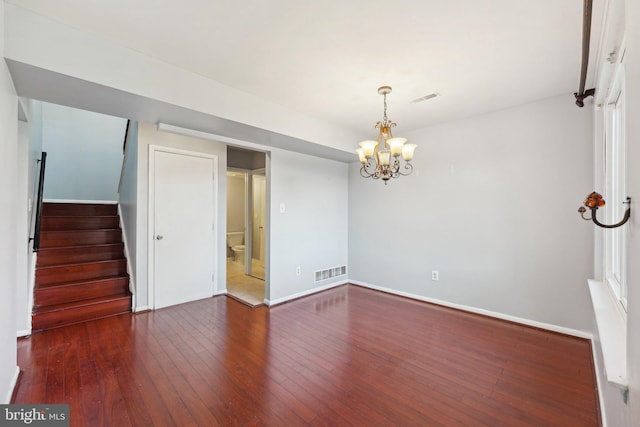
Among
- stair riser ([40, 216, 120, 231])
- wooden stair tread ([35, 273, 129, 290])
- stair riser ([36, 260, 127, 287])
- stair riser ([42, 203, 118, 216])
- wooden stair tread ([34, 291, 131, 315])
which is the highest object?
stair riser ([42, 203, 118, 216])

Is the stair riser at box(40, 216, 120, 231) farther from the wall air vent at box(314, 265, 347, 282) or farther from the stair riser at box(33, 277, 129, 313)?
the wall air vent at box(314, 265, 347, 282)

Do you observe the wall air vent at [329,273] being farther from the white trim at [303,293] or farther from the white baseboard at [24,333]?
the white baseboard at [24,333]

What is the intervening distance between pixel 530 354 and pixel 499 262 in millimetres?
1055

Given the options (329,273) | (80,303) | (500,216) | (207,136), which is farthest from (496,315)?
(80,303)

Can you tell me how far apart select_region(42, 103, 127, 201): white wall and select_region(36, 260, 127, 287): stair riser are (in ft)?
7.48

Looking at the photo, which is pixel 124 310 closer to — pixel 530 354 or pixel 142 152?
pixel 142 152

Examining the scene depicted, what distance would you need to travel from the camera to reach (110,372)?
2180 millimetres

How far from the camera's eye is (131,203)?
3.87 meters

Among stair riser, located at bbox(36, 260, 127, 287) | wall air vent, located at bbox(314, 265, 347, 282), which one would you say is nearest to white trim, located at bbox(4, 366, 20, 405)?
stair riser, located at bbox(36, 260, 127, 287)

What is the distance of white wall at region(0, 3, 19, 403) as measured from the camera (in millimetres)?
1614

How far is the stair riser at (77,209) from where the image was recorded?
453 cm

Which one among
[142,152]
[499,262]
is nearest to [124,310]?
[142,152]

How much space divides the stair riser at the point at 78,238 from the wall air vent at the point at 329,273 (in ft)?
10.7

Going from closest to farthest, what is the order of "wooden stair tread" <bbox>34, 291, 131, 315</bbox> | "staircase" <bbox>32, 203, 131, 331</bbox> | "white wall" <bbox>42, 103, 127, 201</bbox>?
"wooden stair tread" <bbox>34, 291, 131, 315</bbox>, "staircase" <bbox>32, 203, 131, 331</bbox>, "white wall" <bbox>42, 103, 127, 201</bbox>
